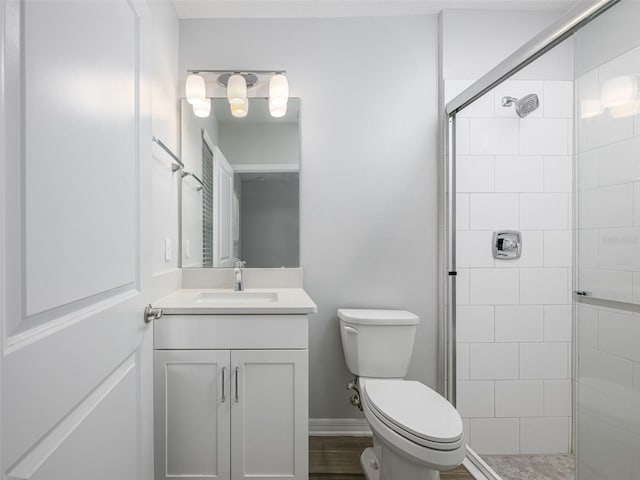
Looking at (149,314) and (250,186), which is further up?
(250,186)

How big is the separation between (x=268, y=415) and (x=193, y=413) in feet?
0.97

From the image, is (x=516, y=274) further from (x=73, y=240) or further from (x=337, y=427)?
(x=73, y=240)

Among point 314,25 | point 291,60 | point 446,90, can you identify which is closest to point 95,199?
point 291,60

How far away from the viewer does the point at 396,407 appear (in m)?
1.31

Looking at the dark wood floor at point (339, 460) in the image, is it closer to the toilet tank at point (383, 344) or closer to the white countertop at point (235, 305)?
the toilet tank at point (383, 344)

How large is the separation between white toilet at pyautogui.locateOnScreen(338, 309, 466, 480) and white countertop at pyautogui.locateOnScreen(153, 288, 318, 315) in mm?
383

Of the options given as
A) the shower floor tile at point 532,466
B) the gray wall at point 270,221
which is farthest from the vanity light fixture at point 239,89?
the shower floor tile at point 532,466

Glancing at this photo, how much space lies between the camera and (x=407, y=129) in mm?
2031

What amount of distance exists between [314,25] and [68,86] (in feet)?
5.64

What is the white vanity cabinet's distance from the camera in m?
1.35

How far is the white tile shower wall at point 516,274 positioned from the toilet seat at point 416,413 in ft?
1.56

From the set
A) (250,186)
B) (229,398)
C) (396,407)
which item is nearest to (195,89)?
(250,186)

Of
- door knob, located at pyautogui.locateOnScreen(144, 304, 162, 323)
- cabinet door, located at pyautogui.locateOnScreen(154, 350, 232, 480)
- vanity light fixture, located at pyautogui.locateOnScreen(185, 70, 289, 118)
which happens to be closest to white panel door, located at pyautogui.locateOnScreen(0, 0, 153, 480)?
door knob, located at pyautogui.locateOnScreen(144, 304, 162, 323)

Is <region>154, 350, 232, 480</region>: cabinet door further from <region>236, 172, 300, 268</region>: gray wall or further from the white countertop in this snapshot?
<region>236, 172, 300, 268</region>: gray wall
